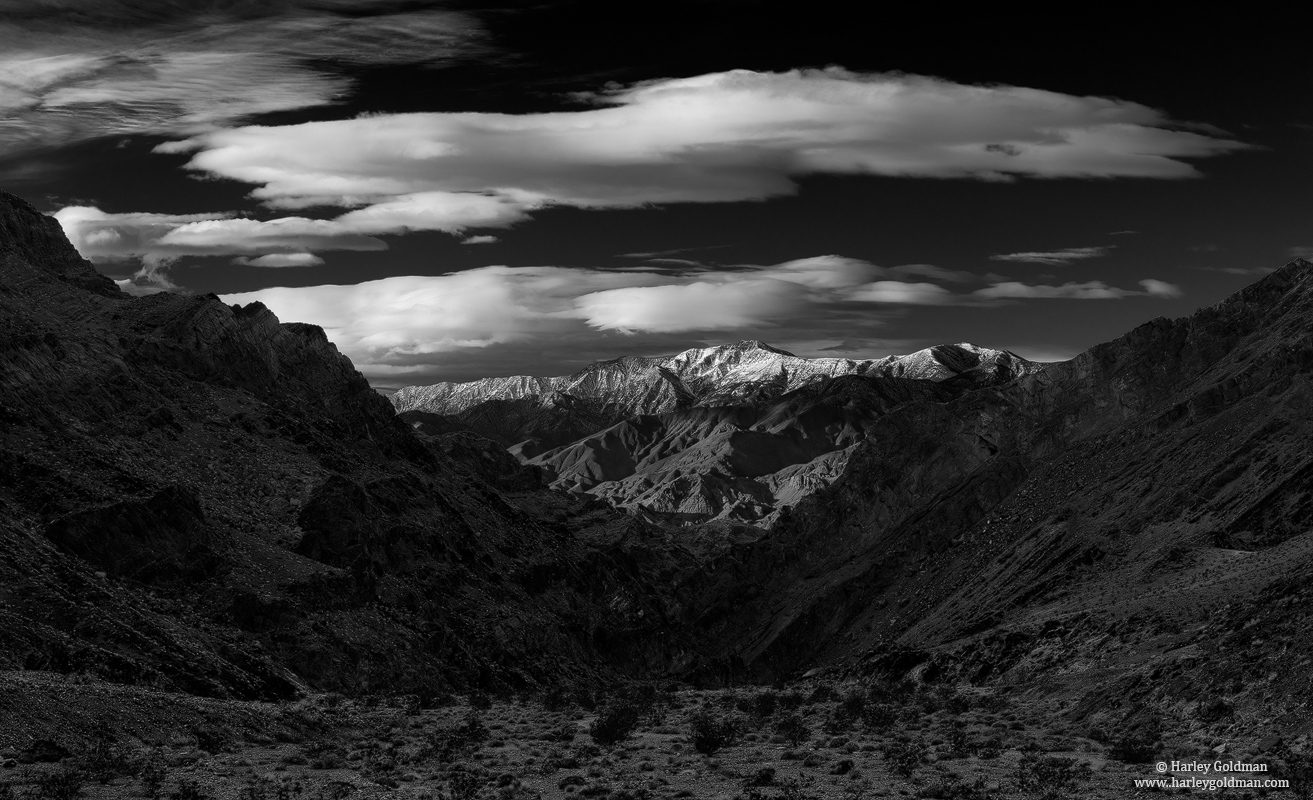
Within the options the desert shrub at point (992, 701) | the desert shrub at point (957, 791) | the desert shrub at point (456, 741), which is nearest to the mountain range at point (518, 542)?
the desert shrub at point (992, 701)

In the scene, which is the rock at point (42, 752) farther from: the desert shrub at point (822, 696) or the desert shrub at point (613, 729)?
the desert shrub at point (822, 696)

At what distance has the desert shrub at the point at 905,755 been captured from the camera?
46.8 m

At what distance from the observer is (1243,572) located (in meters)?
84.9

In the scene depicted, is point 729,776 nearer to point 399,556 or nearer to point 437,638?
point 437,638

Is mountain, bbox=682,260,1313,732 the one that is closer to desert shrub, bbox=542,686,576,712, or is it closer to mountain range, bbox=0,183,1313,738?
mountain range, bbox=0,183,1313,738

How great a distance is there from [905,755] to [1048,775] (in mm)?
9048

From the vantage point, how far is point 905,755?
5091cm

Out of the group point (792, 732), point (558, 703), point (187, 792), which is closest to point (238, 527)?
point (558, 703)

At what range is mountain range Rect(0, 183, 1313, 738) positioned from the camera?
6806 cm

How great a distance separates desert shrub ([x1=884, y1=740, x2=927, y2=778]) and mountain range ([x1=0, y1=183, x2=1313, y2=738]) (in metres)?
13.5

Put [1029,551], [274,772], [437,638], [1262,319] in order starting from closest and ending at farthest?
[274,772], [437,638], [1029,551], [1262,319]

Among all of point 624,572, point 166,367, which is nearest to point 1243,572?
point 166,367

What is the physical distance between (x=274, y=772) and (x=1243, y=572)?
6948 cm

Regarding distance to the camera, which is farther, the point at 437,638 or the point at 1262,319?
the point at 1262,319
